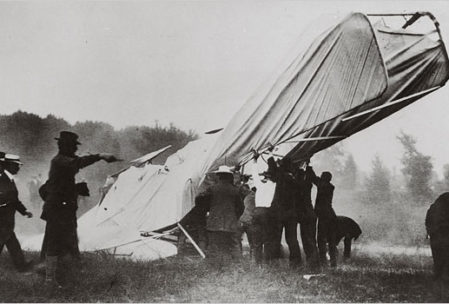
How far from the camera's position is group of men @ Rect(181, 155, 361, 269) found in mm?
8406

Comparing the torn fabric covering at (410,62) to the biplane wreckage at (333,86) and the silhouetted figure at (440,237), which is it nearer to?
the biplane wreckage at (333,86)

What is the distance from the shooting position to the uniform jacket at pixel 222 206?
8328 millimetres

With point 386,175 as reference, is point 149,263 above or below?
below

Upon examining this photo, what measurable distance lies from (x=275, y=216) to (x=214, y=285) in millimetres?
2520

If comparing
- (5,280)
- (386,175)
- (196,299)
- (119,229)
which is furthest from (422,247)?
(386,175)

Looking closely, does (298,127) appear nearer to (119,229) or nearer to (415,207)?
(119,229)

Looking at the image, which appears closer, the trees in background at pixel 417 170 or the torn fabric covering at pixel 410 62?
the torn fabric covering at pixel 410 62

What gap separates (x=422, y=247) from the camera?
15734 mm

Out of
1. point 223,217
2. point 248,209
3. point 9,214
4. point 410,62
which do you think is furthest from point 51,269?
point 410,62

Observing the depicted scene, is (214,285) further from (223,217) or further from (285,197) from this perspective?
(285,197)

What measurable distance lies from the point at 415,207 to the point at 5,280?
905 inches

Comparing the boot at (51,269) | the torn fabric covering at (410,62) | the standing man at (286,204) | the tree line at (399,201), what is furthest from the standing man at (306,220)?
the tree line at (399,201)

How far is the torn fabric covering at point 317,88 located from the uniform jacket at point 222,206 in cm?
56

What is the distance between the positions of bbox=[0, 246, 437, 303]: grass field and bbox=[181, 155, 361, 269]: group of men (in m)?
0.51
